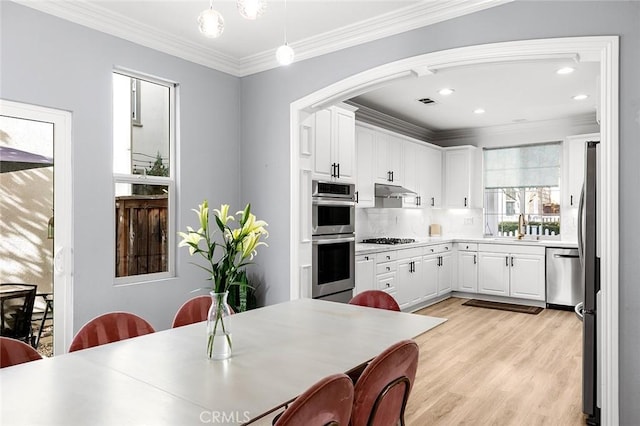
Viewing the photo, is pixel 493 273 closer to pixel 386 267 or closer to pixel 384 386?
pixel 386 267

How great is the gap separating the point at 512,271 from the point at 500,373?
10.5 ft

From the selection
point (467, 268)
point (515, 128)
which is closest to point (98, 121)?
point (467, 268)

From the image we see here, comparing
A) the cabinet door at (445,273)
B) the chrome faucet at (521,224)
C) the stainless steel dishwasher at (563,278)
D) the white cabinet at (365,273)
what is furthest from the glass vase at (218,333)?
the chrome faucet at (521,224)

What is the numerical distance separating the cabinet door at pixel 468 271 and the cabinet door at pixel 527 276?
0.55 meters

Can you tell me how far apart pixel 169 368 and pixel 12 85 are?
7.77ft

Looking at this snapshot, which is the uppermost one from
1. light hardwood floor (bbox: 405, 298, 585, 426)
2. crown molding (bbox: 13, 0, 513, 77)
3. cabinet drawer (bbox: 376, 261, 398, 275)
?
crown molding (bbox: 13, 0, 513, 77)

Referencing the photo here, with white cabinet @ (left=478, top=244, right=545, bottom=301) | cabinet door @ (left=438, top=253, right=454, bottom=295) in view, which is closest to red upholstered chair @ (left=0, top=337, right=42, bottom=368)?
cabinet door @ (left=438, top=253, right=454, bottom=295)

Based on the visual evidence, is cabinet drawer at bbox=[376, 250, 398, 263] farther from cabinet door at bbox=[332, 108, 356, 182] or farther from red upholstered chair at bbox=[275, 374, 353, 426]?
red upholstered chair at bbox=[275, 374, 353, 426]

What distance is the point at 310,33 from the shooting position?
142 inches

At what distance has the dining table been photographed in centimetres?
124

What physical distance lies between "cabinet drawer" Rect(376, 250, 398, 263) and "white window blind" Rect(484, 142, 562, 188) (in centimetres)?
293

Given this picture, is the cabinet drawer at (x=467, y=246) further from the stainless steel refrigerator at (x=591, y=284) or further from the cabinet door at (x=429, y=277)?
the stainless steel refrigerator at (x=591, y=284)

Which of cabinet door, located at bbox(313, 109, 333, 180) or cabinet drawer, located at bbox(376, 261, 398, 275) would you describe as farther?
cabinet drawer, located at bbox(376, 261, 398, 275)

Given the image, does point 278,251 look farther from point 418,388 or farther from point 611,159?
point 611,159
